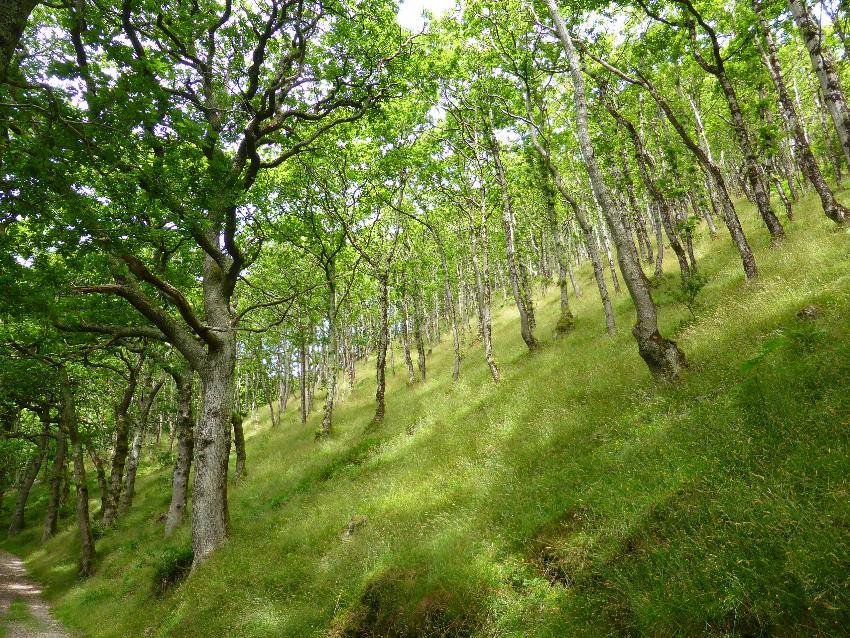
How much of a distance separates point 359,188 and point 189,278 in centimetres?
980

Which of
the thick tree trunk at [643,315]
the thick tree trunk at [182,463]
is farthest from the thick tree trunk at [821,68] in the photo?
the thick tree trunk at [182,463]

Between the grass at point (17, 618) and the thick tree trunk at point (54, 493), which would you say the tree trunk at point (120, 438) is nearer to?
the thick tree trunk at point (54, 493)

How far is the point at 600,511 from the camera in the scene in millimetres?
5434

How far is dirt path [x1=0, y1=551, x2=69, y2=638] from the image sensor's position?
1154cm

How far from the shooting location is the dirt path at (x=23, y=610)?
1154 cm

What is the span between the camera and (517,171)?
2130cm

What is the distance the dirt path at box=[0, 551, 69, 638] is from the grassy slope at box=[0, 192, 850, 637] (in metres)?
0.69

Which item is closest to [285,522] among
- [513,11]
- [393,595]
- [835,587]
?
[393,595]

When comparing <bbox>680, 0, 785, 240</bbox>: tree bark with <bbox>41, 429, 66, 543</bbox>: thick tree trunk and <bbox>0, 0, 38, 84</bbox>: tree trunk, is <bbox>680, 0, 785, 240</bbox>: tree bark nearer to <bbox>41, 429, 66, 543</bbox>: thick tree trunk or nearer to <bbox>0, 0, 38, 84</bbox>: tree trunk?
<bbox>0, 0, 38, 84</bbox>: tree trunk

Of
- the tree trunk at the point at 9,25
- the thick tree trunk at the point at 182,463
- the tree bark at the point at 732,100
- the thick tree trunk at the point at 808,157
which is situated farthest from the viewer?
the thick tree trunk at the point at 182,463

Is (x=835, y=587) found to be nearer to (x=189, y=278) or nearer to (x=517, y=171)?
(x=189, y=278)

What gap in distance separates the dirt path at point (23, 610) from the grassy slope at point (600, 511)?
0.69 m

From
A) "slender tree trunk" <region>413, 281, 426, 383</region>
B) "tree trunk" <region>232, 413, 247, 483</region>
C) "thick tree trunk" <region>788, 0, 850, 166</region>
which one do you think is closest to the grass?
"tree trunk" <region>232, 413, 247, 483</region>

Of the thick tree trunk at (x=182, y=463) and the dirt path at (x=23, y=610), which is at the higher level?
the thick tree trunk at (x=182, y=463)
